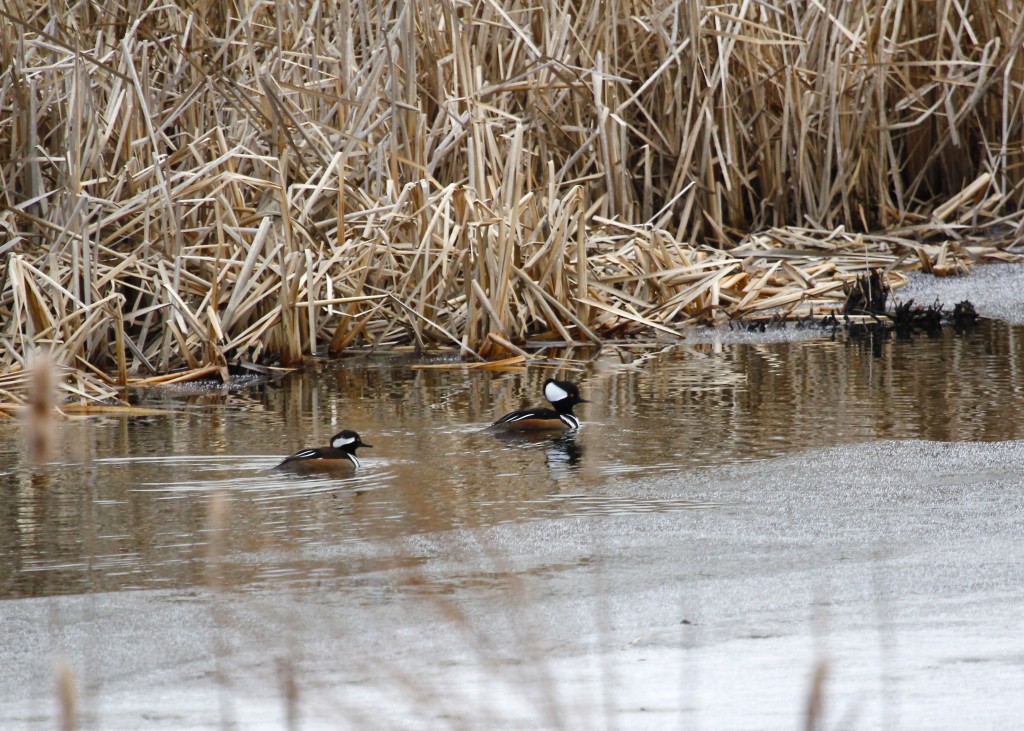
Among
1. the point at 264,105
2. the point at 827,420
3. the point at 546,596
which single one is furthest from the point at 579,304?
the point at 546,596

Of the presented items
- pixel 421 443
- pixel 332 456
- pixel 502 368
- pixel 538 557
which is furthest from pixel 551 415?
pixel 538 557

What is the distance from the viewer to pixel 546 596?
4086 mm

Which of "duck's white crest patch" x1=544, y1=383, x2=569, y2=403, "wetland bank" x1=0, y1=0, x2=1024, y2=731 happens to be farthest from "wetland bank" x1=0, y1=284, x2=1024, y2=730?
"duck's white crest patch" x1=544, y1=383, x2=569, y2=403

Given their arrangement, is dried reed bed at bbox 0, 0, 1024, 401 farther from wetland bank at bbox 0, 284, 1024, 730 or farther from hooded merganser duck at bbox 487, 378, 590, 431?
hooded merganser duck at bbox 487, 378, 590, 431

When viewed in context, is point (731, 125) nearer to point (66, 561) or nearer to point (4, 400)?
point (4, 400)

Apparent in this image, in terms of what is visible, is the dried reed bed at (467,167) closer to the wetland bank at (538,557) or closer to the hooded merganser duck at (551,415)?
the wetland bank at (538,557)

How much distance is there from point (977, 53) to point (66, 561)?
922cm

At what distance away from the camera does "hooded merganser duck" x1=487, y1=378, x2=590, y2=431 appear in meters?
6.86

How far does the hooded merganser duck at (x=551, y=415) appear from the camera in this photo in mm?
6863

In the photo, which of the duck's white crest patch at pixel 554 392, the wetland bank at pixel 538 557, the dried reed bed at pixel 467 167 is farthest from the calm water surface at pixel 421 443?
the dried reed bed at pixel 467 167

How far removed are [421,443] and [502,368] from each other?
2.16 metres

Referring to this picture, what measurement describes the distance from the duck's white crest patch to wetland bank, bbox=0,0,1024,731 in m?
0.18

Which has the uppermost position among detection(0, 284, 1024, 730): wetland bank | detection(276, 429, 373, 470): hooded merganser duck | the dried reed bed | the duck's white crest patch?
the dried reed bed

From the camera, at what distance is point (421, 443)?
671 cm
